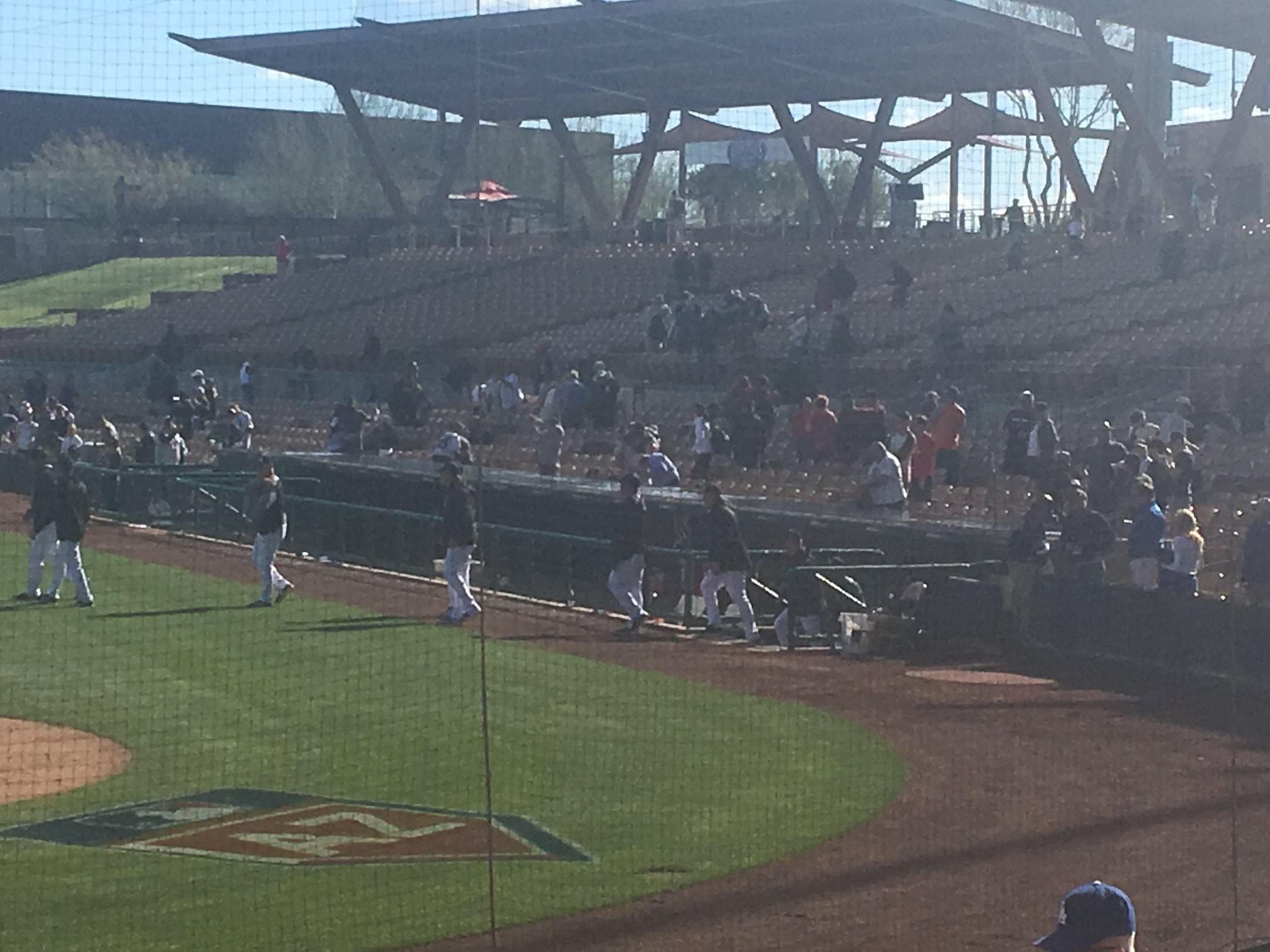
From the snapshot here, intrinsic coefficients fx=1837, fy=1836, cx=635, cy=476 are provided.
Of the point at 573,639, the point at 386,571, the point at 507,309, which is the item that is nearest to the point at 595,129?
the point at 507,309

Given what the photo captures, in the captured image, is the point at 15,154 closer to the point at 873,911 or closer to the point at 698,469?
the point at 698,469

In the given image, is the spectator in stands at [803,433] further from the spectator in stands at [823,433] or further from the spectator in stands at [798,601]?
the spectator in stands at [798,601]

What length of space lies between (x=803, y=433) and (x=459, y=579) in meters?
6.00

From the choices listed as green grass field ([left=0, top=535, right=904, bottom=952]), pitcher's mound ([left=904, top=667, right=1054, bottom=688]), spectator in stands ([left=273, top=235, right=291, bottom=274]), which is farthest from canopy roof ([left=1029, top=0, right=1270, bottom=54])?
green grass field ([left=0, top=535, right=904, bottom=952])

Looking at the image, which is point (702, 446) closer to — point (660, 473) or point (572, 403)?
point (660, 473)

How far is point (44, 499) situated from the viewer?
17.4 meters

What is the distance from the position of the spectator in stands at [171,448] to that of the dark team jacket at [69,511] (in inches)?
358

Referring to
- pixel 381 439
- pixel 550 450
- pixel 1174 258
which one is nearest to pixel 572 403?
pixel 550 450

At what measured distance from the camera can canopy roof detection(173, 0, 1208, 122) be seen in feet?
119

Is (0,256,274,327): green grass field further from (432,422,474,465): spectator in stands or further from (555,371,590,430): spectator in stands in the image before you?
(432,422,474,465): spectator in stands

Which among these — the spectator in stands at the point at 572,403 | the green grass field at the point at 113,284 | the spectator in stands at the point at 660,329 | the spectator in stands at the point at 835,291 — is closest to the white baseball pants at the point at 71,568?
the spectator in stands at the point at 572,403

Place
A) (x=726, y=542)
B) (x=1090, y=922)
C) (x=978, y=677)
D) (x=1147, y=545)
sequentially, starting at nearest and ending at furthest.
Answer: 1. (x=1090, y=922)
2. (x=978, y=677)
3. (x=1147, y=545)
4. (x=726, y=542)

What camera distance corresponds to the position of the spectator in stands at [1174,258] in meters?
27.1

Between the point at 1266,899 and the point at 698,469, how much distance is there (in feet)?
46.0
